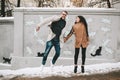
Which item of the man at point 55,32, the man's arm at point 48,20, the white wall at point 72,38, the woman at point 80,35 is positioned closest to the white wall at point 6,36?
the white wall at point 72,38

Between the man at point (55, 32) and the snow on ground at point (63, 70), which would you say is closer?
the snow on ground at point (63, 70)

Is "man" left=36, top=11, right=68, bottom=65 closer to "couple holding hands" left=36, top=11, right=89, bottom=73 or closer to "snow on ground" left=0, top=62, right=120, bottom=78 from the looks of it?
"couple holding hands" left=36, top=11, right=89, bottom=73

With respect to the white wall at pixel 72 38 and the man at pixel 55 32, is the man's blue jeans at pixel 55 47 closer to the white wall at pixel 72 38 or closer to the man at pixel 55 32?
the man at pixel 55 32

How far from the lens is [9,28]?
17906mm

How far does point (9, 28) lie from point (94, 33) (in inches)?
162

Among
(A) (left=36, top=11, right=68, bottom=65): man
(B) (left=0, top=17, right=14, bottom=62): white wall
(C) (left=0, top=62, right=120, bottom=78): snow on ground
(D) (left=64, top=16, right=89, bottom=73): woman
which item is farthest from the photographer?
(B) (left=0, top=17, right=14, bottom=62): white wall

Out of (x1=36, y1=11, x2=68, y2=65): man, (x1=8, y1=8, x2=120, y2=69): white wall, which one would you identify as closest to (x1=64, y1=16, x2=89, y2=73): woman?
(x1=8, y1=8, x2=120, y2=69): white wall

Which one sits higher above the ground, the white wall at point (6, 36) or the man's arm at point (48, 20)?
the man's arm at point (48, 20)

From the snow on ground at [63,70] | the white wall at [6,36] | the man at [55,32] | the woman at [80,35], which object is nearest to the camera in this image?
the snow on ground at [63,70]

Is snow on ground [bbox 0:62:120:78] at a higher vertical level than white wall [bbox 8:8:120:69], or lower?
lower

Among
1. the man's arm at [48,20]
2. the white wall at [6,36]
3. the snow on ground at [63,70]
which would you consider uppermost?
the man's arm at [48,20]

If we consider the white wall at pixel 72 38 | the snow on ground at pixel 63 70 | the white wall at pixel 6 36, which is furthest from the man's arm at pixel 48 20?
the white wall at pixel 6 36

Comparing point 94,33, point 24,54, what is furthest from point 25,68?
point 94,33

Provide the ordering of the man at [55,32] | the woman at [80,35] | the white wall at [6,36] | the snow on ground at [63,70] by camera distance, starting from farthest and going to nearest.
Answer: the white wall at [6,36]
the man at [55,32]
the woman at [80,35]
the snow on ground at [63,70]
